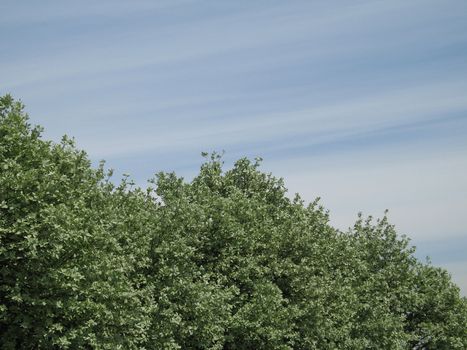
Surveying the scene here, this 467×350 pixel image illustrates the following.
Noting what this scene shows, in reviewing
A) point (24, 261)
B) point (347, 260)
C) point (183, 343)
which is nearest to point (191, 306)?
point (183, 343)

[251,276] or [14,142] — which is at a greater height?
[14,142]

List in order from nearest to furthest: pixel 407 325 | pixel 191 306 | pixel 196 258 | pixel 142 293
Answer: pixel 142 293, pixel 191 306, pixel 196 258, pixel 407 325

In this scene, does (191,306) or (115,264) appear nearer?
(115,264)

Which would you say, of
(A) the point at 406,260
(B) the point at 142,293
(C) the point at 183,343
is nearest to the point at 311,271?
(C) the point at 183,343

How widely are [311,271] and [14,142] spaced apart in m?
29.5

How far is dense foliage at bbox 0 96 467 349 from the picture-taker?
102ft

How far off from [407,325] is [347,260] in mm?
15845

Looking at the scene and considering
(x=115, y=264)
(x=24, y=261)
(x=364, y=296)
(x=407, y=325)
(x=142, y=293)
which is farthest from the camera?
(x=407, y=325)

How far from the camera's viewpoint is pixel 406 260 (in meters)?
76.7

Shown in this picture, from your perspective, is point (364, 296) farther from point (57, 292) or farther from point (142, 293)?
point (57, 292)

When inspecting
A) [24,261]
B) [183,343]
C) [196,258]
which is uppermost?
[196,258]

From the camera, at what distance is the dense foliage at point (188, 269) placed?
31.1m

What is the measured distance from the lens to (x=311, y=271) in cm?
5481

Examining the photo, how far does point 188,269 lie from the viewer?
43.1 metres
